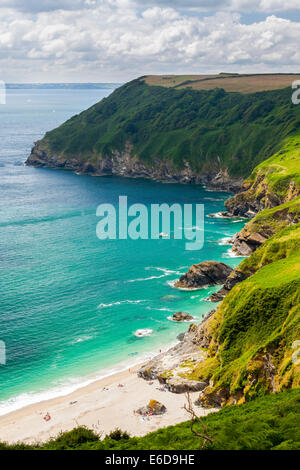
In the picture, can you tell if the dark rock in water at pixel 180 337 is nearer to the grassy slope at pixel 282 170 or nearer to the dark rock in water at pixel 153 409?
the dark rock in water at pixel 153 409

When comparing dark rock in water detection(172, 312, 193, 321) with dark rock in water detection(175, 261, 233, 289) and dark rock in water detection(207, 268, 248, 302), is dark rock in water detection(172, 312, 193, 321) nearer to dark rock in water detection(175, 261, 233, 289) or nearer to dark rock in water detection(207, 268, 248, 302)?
dark rock in water detection(207, 268, 248, 302)

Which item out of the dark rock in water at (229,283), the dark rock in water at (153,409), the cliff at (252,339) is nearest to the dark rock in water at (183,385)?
the cliff at (252,339)

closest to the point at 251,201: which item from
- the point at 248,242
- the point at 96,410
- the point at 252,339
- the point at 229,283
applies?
the point at 248,242

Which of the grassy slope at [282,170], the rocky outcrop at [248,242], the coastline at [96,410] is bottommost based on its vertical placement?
the coastline at [96,410]

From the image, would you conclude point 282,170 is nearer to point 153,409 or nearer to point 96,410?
point 153,409

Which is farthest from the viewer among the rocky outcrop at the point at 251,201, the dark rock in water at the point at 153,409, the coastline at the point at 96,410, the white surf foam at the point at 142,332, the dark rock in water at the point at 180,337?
the rocky outcrop at the point at 251,201
